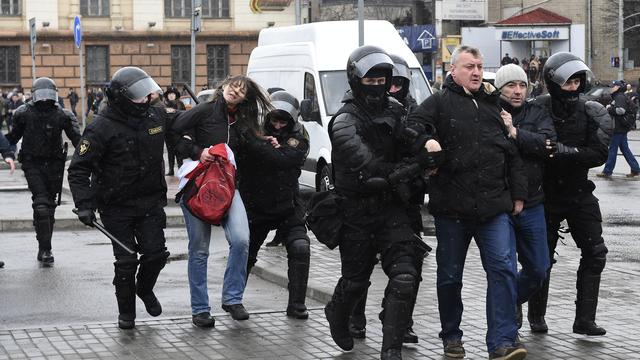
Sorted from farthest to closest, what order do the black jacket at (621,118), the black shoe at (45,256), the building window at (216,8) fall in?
the building window at (216,8), the black jacket at (621,118), the black shoe at (45,256)

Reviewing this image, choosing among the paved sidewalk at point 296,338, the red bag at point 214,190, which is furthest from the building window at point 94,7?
the red bag at point 214,190

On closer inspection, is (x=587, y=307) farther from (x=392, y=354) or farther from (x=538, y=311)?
(x=392, y=354)

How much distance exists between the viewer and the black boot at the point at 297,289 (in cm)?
858

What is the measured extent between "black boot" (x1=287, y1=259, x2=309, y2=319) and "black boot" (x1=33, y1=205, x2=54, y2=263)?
374cm

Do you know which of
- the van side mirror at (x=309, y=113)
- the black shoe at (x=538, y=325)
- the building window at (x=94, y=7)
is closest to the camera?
the black shoe at (x=538, y=325)

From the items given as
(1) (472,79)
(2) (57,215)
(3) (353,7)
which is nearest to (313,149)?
(2) (57,215)

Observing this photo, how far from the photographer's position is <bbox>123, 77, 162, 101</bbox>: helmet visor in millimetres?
8266

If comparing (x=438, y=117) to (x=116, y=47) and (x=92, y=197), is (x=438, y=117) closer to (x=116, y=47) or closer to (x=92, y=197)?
(x=92, y=197)

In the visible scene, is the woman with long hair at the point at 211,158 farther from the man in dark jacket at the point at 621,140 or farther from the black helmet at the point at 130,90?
the man in dark jacket at the point at 621,140

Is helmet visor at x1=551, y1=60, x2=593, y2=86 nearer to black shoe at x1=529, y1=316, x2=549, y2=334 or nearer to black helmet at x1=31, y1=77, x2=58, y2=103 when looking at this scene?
black shoe at x1=529, y1=316, x2=549, y2=334

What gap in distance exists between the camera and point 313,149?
56.0ft

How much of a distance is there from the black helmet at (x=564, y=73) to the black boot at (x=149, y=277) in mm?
2771

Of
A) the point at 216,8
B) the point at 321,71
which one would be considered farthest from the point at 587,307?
the point at 216,8

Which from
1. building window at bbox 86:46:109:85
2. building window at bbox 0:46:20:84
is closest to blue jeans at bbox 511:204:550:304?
building window at bbox 86:46:109:85
